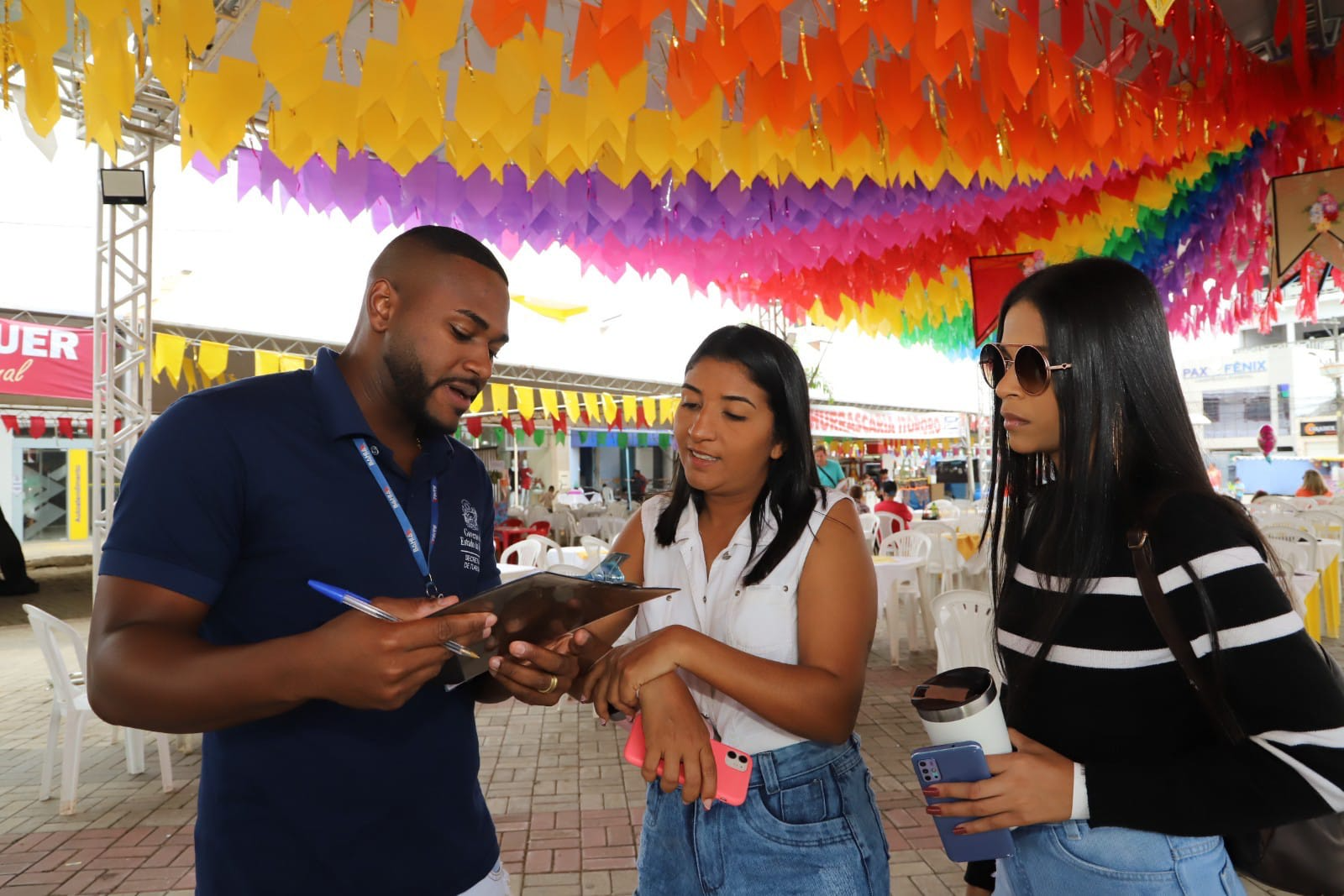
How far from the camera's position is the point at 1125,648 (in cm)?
110

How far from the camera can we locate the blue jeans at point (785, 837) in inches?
50.6

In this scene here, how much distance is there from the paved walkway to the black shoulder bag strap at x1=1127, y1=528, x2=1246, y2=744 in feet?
8.69

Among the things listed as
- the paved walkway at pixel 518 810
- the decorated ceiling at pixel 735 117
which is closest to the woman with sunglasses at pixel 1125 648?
the decorated ceiling at pixel 735 117

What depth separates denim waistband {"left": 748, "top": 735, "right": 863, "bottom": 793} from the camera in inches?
52.4

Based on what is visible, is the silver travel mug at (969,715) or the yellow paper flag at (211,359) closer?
the silver travel mug at (969,715)

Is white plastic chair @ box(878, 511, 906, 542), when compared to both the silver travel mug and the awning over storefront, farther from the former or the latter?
the silver travel mug

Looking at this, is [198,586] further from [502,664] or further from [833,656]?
[833,656]

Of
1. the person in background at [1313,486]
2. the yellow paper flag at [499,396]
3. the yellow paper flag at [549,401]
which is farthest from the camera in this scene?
the yellow paper flag at [549,401]

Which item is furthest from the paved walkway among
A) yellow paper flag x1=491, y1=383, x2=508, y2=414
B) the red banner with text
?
yellow paper flag x1=491, y1=383, x2=508, y2=414

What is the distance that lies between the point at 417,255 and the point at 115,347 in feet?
17.0

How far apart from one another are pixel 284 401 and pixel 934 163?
4062 millimetres

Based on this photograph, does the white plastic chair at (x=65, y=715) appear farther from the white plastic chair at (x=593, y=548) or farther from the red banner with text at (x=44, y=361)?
the red banner with text at (x=44, y=361)

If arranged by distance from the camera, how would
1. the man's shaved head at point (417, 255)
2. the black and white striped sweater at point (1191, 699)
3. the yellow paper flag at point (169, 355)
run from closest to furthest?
1. the black and white striped sweater at point (1191, 699)
2. the man's shaved head at point (417, 255)
3. the yellow paper flag at point (169, 355)

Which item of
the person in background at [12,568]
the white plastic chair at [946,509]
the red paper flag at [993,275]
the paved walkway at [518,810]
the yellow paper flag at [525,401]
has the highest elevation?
the red paper flag at [993,275]
